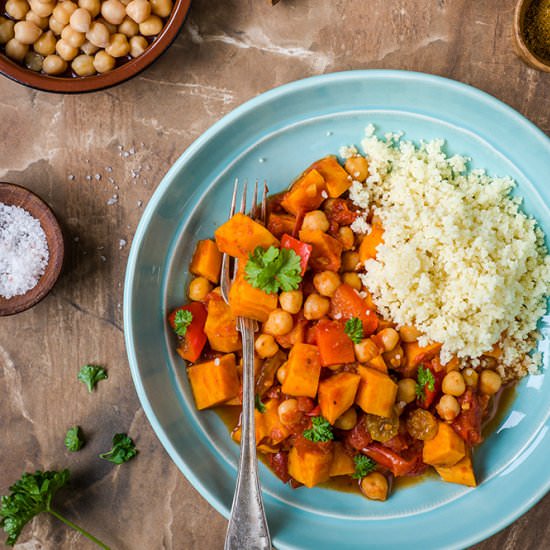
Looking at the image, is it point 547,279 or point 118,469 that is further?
point 118,469

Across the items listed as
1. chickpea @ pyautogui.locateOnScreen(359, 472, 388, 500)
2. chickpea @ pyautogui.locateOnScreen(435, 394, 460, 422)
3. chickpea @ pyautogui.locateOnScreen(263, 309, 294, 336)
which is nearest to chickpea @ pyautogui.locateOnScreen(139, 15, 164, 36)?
chickpea @ pyautogui.locateOnScreen(263, 309, 294, 336)

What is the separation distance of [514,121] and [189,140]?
137 centimetres

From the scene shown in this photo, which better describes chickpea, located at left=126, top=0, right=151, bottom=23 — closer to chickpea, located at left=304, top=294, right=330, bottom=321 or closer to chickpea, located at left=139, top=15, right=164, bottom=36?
chickpea, located at left=139, top=15, right=164, bottom=36

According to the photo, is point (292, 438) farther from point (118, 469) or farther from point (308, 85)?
point (308, 85)

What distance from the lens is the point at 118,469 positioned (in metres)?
2.54

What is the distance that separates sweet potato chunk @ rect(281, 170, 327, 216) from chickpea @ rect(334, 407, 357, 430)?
0.82m

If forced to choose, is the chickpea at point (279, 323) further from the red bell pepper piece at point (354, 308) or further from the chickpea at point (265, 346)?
the red bell pepper piece at point (354, 308)

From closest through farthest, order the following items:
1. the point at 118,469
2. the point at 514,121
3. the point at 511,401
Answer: the point at 514,121 → the point at 511,401 → the point at 118,469

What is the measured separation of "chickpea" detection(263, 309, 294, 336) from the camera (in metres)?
2.18

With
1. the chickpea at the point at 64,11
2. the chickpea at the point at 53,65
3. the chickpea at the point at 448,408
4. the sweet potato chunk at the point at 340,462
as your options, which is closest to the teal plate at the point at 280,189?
the sweet potato chunk at the point at 340,462

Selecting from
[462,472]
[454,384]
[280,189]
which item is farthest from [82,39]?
[462,472]

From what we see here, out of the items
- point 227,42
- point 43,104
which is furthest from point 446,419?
point 43,104

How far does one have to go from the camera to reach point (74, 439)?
248 cm

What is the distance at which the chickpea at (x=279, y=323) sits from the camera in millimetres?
2176
